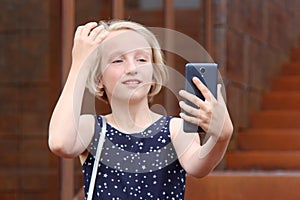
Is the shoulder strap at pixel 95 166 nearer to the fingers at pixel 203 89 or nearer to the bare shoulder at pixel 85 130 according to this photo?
the bare shoulder at pixel 85 130

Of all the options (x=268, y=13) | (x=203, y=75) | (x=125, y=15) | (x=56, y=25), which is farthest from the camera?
(x=268, y=13)

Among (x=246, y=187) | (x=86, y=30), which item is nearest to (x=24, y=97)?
(x=246, y=187)

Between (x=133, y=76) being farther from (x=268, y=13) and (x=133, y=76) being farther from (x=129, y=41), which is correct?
(x=268, y=13)

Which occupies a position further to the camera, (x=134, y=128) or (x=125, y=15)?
(x=125, y=15)

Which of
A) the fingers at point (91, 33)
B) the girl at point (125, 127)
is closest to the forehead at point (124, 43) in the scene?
the girl at point (125, 127)

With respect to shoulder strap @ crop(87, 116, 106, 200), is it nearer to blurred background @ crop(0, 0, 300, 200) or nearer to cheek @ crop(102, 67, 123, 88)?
cheek @ crop(102, 67, 123, 88)

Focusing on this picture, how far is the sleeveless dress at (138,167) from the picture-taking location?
2617 millimetres

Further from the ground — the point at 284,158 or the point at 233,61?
the point at 233,61

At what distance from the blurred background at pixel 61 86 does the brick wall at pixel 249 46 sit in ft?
0.07

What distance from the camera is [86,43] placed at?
8.23ft

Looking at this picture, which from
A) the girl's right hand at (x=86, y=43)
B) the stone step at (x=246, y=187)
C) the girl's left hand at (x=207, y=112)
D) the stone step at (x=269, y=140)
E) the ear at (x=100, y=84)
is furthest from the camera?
the stone step at (x=269, y=140)

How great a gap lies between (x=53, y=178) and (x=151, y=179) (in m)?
3.44

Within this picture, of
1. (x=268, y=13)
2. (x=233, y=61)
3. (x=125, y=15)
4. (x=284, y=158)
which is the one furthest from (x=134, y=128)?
(x=268, y=13)

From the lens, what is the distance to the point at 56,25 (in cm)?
597
